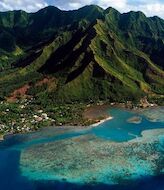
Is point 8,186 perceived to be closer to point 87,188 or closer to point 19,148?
point 87,188

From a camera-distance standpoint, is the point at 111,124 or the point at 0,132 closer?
the point at 0,132

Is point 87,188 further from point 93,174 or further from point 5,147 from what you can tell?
point 5,147

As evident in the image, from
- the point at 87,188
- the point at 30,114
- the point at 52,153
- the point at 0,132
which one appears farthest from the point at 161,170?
the point at 30,114

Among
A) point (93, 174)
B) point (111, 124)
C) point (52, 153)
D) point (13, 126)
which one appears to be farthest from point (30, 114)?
point (93, 174)

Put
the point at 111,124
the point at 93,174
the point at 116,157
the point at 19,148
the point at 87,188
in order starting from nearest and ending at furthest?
the point at 87,188 → the point at 93,174 → the point at 116,157 → the point at 19,148 → the point at 111,124

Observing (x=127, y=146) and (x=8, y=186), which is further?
(x=127, y=146)

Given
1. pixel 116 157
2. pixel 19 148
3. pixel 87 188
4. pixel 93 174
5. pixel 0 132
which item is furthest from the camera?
pixel 0 132
